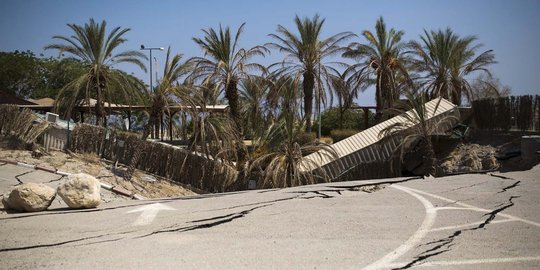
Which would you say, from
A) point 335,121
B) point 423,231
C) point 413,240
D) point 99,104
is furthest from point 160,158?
point 335,121

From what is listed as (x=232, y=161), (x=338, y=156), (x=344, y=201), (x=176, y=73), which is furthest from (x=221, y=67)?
(x=344, y=201)

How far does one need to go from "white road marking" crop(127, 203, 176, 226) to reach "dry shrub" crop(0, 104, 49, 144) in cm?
999

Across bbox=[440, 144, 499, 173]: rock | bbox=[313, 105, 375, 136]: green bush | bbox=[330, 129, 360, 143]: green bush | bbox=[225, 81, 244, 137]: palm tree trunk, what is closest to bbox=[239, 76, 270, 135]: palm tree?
bbox=[225, 81, 244, 137]: palm tree trunk

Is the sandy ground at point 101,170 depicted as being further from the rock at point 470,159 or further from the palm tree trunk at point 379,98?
the palm tree trunk at point 379,98

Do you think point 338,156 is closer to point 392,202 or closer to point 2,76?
point 392,202

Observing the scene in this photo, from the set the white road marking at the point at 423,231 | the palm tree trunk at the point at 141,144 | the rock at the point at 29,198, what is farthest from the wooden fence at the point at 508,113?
the rock at the point at 29,198

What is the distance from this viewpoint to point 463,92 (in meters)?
29.0

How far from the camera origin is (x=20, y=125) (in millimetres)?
17344

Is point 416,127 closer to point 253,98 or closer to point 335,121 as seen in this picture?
point 253,98

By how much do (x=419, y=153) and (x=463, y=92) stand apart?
10.1 metres

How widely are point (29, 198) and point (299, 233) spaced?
210 inches

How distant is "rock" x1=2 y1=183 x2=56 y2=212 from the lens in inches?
347

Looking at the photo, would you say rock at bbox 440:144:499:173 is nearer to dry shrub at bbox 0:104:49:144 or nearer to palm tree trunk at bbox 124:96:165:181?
palm tree trunk at bbox 124:96:165:181

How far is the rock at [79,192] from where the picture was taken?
9016 mm
